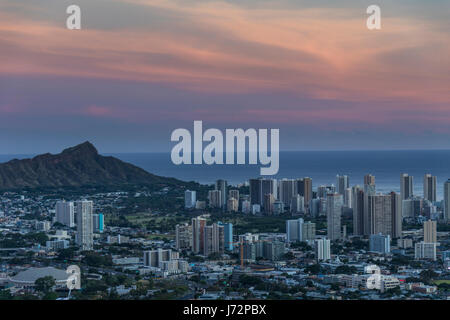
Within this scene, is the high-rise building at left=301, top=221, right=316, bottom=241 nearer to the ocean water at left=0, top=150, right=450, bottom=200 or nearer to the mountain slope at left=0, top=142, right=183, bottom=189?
the ocean water at left=0, top=150, right=450, bottom=200

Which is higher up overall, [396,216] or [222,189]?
[222,189]

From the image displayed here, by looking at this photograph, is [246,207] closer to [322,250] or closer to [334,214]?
[334,214]

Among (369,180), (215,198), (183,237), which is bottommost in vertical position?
(183,237)

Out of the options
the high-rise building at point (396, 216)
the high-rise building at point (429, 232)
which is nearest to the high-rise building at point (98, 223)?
the high-rise building at point (396, 216)

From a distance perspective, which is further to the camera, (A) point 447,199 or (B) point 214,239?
(A) point 447,199

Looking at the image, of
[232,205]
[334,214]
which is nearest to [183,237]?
[334,214]

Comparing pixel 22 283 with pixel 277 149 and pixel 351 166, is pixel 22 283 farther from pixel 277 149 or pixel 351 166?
pixel 351 166

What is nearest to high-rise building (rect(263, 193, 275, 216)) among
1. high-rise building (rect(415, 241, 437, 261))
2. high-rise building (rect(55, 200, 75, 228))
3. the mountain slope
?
the mountain slope
